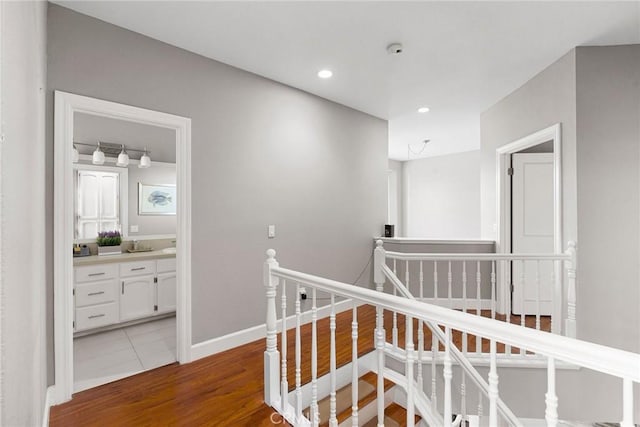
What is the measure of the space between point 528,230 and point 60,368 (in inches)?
179

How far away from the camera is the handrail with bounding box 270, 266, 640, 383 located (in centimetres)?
75

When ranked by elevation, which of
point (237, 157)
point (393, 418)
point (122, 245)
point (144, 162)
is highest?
point (144, 162)

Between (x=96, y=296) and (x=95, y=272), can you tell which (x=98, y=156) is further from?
(x=96, y=296)

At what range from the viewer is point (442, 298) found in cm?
396

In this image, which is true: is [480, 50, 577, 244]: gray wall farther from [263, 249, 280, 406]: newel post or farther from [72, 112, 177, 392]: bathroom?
[72, 112, 177, 392]: bathroom

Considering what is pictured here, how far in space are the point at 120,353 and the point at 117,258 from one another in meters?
1.03

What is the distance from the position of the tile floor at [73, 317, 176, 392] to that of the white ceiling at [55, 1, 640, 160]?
2.56 metres

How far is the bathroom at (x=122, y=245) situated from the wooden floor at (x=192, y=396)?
34cm

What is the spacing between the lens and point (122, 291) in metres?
3.34

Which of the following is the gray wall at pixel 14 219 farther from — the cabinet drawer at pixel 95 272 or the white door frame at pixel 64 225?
the cabinet drawer at pixel 95 272

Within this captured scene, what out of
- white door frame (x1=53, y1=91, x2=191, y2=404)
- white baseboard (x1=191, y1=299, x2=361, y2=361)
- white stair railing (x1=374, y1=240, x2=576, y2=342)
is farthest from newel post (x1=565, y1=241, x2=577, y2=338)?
white door frame (x1=53, y1=91, x2=191, y2=404)

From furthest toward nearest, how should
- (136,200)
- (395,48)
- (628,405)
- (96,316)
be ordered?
(136,200) < (96,316) < (395,48) < (628,405)

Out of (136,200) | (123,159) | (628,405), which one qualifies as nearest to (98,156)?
(123,159)

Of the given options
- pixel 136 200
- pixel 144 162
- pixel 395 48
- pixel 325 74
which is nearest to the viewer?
pixel 395 48
